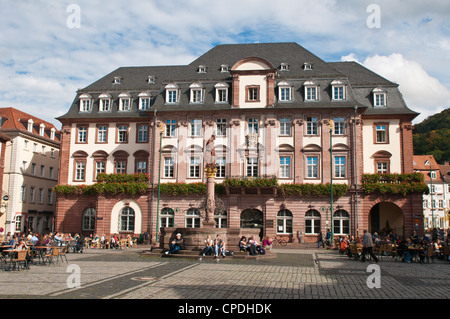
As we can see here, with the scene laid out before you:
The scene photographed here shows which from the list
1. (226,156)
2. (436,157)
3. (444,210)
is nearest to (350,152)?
(226,156)

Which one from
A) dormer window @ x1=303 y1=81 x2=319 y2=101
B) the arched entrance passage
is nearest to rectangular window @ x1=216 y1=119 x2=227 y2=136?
dormer window @ x1=303 y1=81 x2=319 y2=101

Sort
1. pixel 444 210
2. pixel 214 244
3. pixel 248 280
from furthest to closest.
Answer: pixel 444 210 → pixel 214 244 → pixel 248 280

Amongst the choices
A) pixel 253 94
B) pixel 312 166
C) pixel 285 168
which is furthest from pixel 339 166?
pixel 253 94

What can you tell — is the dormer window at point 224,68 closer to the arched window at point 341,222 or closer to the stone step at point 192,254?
the arched window at point 341,222

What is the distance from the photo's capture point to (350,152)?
44719mm

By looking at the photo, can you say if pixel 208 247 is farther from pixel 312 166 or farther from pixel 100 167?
pixel 100 167

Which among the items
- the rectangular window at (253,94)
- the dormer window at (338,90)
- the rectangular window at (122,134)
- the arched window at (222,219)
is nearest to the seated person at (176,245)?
the arched window at (222,219)

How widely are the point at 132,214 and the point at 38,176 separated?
19.4 meters

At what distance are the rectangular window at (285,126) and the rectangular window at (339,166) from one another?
206 inches

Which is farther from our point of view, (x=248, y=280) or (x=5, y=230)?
(x=5, y=230)

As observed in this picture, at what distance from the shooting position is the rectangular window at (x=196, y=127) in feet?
155

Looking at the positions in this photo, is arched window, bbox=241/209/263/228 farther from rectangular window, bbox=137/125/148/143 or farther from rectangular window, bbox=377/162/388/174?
rectangular window, bbox=137/125/148/143
